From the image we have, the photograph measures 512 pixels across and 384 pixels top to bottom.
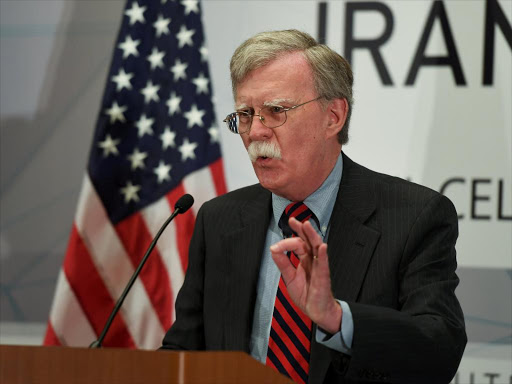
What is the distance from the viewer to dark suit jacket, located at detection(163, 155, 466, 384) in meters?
2.08

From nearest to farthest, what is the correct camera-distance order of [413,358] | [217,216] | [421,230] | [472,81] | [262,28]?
[413,358]
[421,230]
[217,216]
[472,81]
[262,28]

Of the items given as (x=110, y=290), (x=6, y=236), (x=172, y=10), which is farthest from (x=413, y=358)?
(x=6, y=236)

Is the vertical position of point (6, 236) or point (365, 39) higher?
point (365, 39)

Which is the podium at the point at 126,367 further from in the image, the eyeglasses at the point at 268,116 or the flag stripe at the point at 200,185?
the flag stripe at the point at 200,185

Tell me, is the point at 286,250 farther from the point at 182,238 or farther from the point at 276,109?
the point at 182,238

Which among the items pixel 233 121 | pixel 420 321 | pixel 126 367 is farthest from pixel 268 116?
pixel 126 367

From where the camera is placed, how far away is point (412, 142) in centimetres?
365

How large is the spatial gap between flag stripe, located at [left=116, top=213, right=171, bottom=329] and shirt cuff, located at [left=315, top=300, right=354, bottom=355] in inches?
70.9

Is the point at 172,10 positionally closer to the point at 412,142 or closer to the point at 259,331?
the point at 412,142

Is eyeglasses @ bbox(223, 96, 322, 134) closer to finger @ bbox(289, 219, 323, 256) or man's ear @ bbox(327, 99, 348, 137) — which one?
man's ear @ bbox(327, 99, 348, 137)

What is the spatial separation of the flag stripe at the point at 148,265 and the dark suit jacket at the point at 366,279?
0.99 meters

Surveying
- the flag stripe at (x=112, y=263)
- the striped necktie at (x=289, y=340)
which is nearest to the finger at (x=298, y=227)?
the striped necktie at (x=289, y=340)

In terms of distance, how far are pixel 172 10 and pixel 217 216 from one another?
145 cm

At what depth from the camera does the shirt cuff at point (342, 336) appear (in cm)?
201
